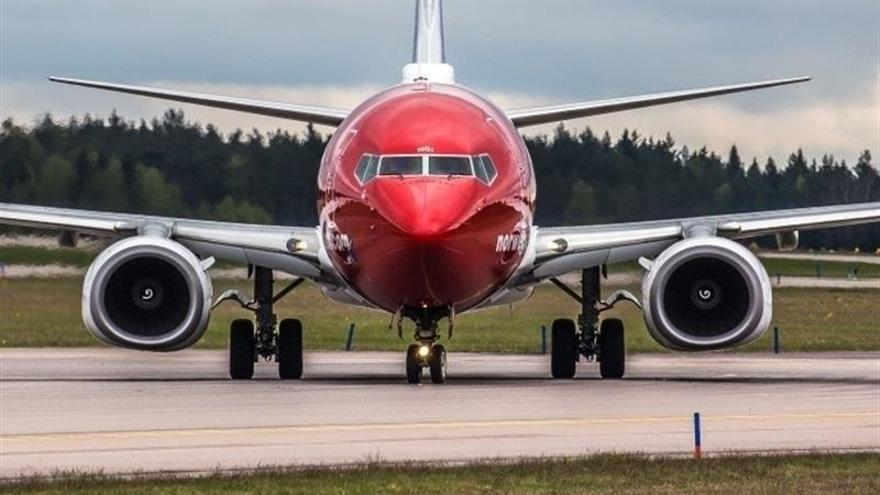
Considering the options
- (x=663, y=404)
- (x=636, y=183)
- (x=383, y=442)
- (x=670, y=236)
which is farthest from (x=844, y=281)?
(x=383, y=442)

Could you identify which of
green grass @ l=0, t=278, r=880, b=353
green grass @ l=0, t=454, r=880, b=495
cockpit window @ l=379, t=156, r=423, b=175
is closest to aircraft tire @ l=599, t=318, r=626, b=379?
cockpit window @ l=379, t=156, r=423, b=175

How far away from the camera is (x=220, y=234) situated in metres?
31.0

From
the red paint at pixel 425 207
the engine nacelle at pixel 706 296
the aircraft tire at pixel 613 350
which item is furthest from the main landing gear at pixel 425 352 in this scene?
the aircraft tire at pixel 613 350

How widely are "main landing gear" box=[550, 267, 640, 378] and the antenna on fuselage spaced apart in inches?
147

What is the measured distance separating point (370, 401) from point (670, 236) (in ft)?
22.7

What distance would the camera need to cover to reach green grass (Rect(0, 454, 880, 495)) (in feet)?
54.4

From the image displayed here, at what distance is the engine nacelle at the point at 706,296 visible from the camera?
2927 cm

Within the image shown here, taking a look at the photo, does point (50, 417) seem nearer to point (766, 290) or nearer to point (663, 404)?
point (663, 404)

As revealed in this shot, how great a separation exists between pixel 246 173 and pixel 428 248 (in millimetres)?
15180

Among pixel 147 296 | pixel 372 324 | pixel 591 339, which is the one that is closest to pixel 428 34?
pixel 591 339

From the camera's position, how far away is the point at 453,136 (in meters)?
27.8

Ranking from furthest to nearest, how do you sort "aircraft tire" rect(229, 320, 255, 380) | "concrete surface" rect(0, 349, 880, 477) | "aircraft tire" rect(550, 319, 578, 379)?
"aircraft tire" rect(550, 319, 578, 379) → "aircraft tire" rect(229, 320, 255, 380) → "concrete surface" rect(0, 349, 880, 477)

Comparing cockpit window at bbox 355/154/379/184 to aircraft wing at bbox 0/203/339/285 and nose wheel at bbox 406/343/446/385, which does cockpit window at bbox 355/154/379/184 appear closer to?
nose wheel at bbox 406/343/446/385

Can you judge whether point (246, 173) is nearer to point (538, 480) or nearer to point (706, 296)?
point (706, 296)
